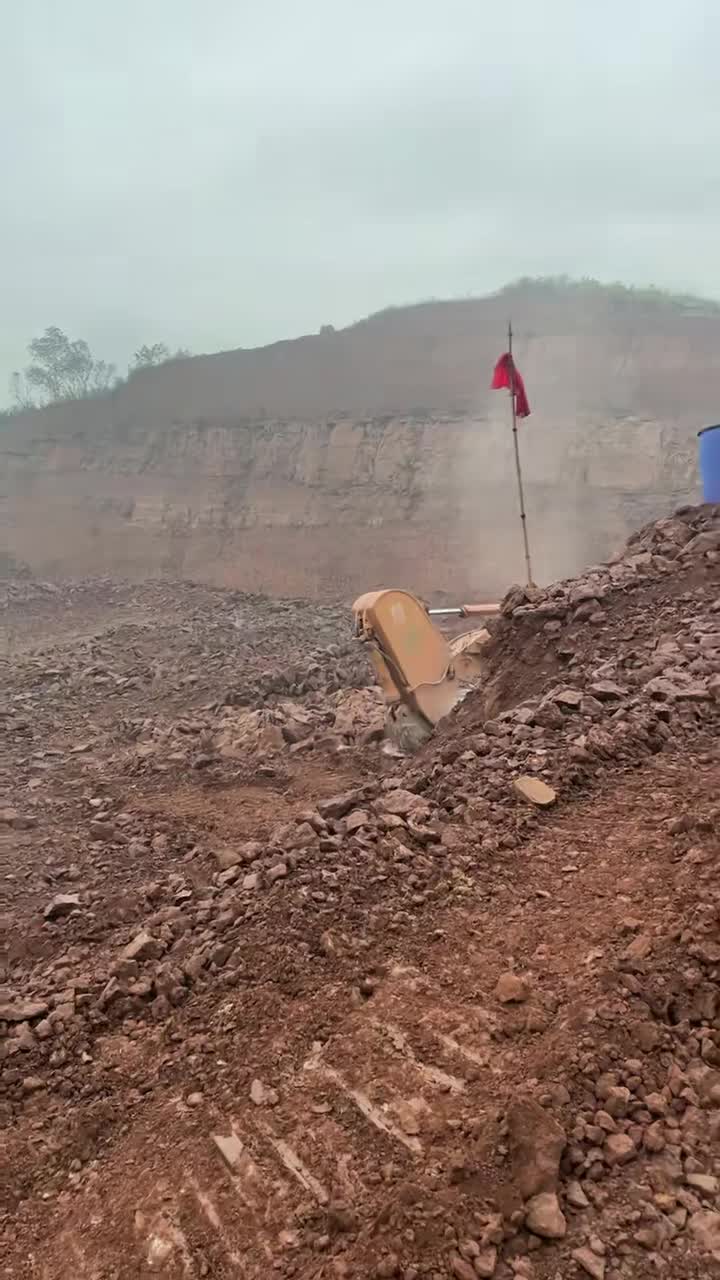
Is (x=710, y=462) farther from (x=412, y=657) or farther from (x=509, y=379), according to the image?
(x=509, y=379)

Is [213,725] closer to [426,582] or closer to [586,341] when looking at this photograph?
[426,582]

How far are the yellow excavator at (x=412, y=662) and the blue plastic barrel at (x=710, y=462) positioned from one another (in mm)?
2176

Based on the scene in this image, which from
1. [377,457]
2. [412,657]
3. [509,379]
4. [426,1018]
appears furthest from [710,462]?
[377,457]

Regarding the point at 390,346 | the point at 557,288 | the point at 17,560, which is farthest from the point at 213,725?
the point at 557,288

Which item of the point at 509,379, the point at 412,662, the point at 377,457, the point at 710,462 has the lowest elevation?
the point at 412,662

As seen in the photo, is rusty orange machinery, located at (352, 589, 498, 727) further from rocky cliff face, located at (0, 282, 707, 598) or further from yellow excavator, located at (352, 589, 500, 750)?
rocky cliff face, located at (0, 282, 707, 598)

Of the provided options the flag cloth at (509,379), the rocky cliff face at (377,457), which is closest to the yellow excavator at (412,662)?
the flag cloth at (509,379)

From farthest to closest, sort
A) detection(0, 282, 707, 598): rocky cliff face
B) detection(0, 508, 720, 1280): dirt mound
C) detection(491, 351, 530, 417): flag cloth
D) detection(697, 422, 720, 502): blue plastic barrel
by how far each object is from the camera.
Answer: detection(0, 282, 707, 598): rocky cliff face < detection(491, 351, 530, 417): flag cloth < detection(697, 422, 720, 502): blue plastic barrel < detection(0, 508, 720, 1280): dirt mound

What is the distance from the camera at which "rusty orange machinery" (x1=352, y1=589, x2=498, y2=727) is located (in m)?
7.84

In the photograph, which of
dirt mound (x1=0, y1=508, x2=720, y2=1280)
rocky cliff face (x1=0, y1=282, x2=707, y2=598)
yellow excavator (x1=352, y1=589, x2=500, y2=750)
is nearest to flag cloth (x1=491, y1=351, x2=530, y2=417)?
yellow excavator (x1=352, y1=589, x2=500, y2=750)

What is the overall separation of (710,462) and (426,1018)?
17.9 ft

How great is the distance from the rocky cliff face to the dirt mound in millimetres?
17133

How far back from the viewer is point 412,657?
7953mm

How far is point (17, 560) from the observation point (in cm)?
2831
